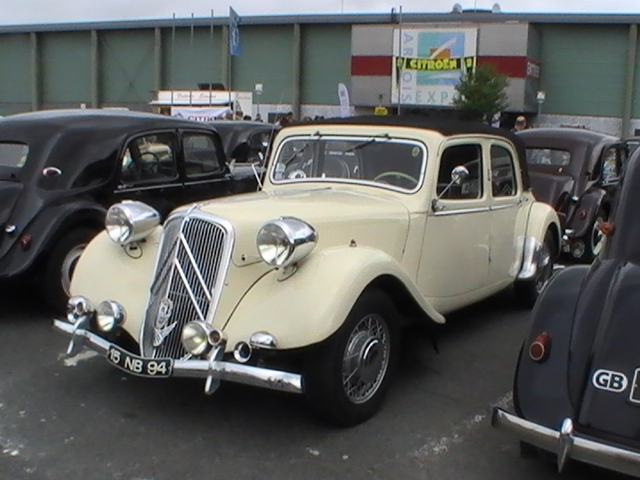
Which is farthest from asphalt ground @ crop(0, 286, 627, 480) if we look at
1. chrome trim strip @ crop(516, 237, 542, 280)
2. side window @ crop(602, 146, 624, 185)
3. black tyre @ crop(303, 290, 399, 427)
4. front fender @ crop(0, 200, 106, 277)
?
side window @ crop(602, 146, 624, 185)

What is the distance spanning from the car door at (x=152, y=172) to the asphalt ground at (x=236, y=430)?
1991mm

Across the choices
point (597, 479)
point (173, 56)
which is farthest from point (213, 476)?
point (173, 56)

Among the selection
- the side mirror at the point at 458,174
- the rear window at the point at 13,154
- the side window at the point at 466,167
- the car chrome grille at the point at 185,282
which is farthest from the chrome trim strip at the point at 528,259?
the rear window at the point at 13,154

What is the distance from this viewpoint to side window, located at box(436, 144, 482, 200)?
5.19 meters

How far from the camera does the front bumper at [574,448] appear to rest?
294 centimetres

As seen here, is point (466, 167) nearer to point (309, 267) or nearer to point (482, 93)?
point (309, 267)

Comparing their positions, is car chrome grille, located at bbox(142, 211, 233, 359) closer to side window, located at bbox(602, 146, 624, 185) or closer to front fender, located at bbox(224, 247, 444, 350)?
front fender, located at bbox(224, 247, 444, 350)

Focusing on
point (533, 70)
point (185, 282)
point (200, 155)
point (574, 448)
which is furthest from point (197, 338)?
point (533, 70)

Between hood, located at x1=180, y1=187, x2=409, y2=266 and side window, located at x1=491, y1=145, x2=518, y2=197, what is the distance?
1331mm

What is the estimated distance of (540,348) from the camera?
3.42 m

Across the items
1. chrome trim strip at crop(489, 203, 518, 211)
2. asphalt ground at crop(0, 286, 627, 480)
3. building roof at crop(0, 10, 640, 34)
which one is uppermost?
building roof at crop(0, 10, 640, 34)

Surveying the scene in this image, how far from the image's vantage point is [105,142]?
267 inches

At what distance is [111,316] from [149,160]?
3281mm

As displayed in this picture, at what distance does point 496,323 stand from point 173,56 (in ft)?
133
